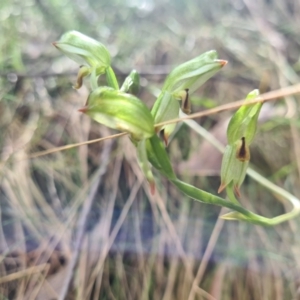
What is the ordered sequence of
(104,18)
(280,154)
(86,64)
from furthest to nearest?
(104,18), (280,154), (86,64)

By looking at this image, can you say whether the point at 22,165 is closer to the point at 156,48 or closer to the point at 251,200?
the point at 251,200

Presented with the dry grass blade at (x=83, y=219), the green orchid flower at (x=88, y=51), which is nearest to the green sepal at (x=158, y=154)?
the green orchid flower at (x=88, y=51)

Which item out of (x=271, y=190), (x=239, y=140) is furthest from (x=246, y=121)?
(x=271, y=190)

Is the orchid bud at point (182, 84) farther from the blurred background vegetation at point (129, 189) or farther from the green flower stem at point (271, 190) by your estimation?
the blurred background vegetation at point (129, 189)

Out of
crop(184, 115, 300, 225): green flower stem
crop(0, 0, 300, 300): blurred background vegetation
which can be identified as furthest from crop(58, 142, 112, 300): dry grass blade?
crop(184, 115, 300, 225): green flower stem

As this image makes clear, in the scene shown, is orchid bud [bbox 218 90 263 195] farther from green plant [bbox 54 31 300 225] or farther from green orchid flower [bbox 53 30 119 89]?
green orchid flower [bbox 53 30 119 89]

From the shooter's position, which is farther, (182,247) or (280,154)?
(280,154)

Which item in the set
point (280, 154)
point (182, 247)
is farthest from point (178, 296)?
point (280, 154)

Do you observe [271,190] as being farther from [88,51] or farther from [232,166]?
[88,51]
